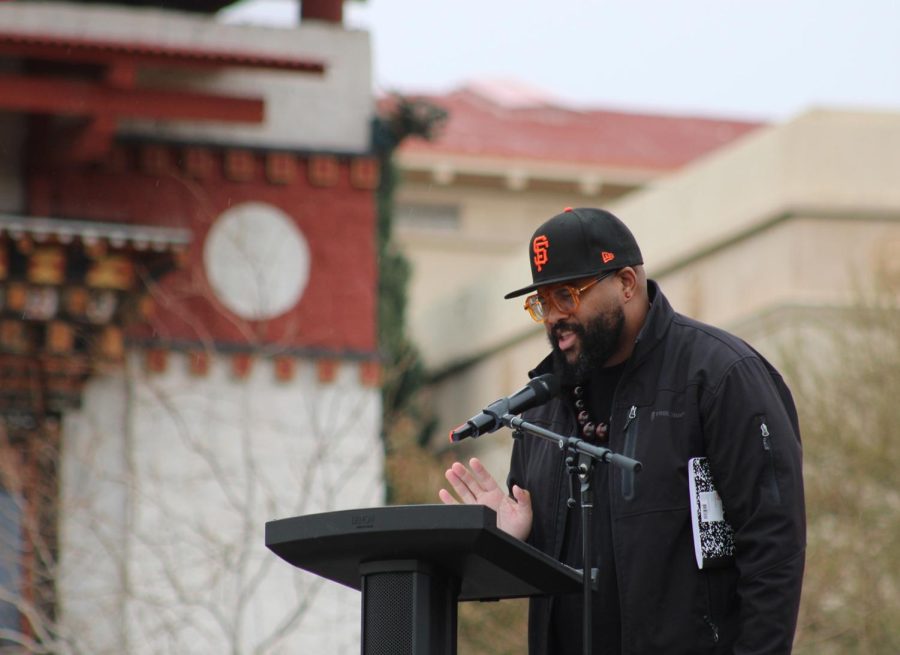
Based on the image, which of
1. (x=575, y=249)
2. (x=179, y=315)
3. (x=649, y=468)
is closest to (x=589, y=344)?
(x=575, y=249)

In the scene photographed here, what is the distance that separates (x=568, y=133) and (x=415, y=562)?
2880 centimetres

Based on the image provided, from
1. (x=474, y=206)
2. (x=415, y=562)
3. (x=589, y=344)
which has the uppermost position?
(x=474, y=206)

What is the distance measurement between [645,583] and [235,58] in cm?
965

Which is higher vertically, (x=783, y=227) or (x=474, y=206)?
(x=474, y=206)

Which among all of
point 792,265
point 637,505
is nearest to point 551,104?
point 792,265

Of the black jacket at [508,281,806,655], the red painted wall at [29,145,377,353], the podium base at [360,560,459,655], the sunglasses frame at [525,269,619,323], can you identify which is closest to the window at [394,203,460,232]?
the red painted wall at [29,145,377,353]

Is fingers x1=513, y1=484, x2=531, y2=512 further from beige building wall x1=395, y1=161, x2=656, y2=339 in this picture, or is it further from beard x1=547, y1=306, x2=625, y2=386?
beige building wall x1=395, y1=161, x2=656, y2=339

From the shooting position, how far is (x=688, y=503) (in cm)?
522

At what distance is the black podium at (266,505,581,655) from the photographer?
15.8 feet

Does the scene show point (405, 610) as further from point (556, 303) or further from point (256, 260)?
point (256, 260)

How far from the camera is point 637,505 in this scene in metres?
5.24

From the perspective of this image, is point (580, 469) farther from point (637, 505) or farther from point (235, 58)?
point (235, 58)

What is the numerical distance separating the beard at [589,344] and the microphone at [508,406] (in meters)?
0.06

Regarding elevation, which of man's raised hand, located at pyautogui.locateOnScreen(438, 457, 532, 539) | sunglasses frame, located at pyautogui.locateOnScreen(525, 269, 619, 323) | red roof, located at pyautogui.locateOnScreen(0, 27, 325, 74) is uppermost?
red roof, located at pyautogui.locateOnScreen(0, 27, 325, 74)
